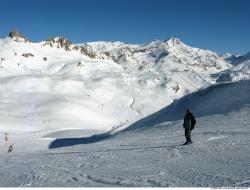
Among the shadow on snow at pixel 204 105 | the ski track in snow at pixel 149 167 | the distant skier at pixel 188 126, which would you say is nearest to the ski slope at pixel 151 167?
the ski track in snow at pixel 149 167

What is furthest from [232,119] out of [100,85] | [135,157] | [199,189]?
[100,85]

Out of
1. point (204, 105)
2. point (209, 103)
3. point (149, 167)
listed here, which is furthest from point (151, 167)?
point (209, 103)

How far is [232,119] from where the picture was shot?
31562mm

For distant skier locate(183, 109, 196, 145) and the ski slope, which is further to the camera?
distant skier locate(183, 109, 196, 145)

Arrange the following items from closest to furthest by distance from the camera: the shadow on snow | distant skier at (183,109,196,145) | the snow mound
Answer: distant skier at (183,109,196,145) → the snow mound → the shadow on snow

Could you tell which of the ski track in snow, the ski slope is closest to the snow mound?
the ski slope

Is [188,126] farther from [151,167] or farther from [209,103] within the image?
[209,103]

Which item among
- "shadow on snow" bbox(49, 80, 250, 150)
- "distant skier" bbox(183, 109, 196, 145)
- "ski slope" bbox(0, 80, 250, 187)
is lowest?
"ski slope" bbox(0, 80, 250, 187)

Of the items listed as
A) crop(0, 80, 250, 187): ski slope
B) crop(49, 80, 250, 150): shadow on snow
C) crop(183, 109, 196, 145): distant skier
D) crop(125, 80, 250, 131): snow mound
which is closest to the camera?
crop(0, 80, 250, 187): ski slope

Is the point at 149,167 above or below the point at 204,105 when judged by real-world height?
below

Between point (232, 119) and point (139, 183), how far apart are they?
2028cm

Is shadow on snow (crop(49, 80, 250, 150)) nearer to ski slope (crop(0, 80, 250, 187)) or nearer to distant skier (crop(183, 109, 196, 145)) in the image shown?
ski slope (crop(0, 80, 250, 187))

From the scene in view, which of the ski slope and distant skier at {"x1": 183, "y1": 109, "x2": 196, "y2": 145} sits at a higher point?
distant skier at {"x1": 183, "y1": 109, "x2": 196, "y2": 145}

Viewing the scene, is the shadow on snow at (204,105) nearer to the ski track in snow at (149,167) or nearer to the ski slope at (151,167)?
the ski slope at (151,167)
